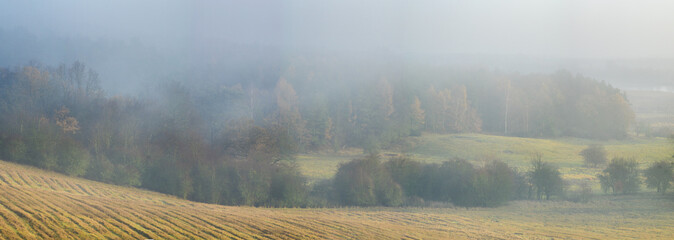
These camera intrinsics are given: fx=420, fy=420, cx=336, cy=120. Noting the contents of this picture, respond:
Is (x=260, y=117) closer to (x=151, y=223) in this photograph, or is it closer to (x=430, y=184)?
(x=430, y=184)

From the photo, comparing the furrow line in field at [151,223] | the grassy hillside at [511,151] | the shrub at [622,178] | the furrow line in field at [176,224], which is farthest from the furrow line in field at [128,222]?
the shrub at [622,178]

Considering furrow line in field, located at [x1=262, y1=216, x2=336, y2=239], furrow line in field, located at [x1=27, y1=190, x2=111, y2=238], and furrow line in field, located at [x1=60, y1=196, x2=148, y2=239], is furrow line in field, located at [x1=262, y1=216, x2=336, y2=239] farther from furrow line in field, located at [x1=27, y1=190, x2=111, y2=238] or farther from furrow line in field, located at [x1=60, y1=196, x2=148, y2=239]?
furrow line in field, located at [x1=27, y1=190, x2=111, y2=238]

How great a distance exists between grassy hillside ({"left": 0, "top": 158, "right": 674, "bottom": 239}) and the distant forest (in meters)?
2.57

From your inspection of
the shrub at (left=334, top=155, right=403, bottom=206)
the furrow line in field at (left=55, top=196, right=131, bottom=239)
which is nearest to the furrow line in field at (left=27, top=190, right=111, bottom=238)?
the furrow line in field at (left=55, top=196, right=131, bottom=239)

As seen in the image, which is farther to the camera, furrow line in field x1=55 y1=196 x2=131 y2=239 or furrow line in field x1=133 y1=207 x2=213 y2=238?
furrow line in field x1=133 y1=207 x2=213 y2=238

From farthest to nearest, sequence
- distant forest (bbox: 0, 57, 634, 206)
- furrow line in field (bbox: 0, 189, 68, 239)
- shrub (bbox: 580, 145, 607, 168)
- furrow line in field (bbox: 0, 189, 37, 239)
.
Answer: shrub (bbox: 580, 145, 607, 168), distant forest (bbox: 0, 57, 634, 206), furrow line in field (bbox: 0, 189, 68, 239), furrow line in field (bbox: 0, 189, 37, 239)

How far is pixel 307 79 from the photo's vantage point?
206ft

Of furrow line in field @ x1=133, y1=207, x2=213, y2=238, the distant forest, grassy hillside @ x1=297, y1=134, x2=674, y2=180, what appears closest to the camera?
furrow line in field @ x1=133, y1=207, x2=213, y2=238

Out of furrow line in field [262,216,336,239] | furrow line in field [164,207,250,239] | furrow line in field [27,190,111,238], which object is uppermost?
furrow line in field [27,190,111,238]

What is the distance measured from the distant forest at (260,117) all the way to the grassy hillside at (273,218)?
2572mm

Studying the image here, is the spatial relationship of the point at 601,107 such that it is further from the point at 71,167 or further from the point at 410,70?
the point at 71,167

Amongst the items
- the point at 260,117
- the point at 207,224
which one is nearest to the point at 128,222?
the point at 207,224

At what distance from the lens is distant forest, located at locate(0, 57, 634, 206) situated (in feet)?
75.8

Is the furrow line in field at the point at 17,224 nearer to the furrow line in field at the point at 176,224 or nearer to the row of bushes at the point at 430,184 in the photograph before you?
the furrow line in field at the point at 176,224
